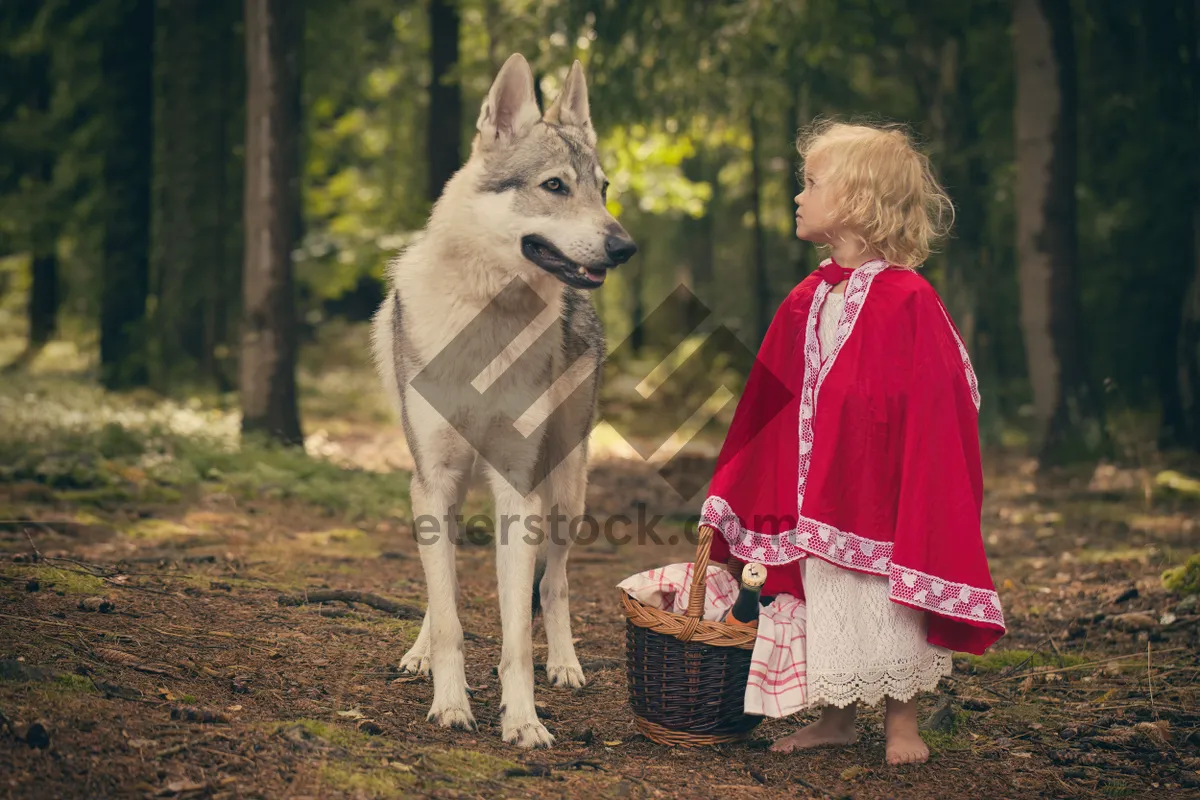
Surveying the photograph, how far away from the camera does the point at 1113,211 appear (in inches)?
519

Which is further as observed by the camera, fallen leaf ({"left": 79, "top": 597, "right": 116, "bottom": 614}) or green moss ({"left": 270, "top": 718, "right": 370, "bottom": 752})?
fallen leaf ({"left": 79, "top": 597, "right": 116, "bottom": 614})

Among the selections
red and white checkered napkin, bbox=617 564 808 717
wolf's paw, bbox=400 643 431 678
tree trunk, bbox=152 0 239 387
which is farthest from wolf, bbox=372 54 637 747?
tree trunk, bbox=152 0 239 387

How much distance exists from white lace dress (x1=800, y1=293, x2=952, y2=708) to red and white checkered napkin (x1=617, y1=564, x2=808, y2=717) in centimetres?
8

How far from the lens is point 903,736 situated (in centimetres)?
382

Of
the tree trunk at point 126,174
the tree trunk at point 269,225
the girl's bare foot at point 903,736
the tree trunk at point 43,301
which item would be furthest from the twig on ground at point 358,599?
the tree trunk at point 43,301

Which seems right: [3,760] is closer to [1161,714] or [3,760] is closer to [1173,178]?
[1161,714]

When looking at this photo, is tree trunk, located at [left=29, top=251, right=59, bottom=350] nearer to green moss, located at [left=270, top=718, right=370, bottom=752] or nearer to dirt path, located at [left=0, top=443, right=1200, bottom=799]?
dirt path, located at [left=0, top=443, right=1200, bottom=799]

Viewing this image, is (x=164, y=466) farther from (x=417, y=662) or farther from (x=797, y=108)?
(x=797, y=108)

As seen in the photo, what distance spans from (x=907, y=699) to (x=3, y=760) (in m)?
2.88

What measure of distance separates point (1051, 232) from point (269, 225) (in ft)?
25.6

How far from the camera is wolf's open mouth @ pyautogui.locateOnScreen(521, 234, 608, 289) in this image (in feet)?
13.3

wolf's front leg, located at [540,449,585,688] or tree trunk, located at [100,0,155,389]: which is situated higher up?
tree trunk, located at [100,0,155,389]

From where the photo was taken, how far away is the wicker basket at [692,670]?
3.82 meters

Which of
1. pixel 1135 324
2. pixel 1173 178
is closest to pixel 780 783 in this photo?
pixel 1173 178
